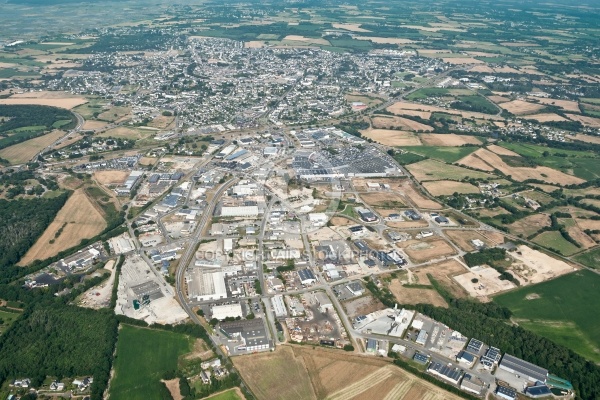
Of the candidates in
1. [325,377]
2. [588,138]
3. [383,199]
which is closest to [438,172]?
[383,199]

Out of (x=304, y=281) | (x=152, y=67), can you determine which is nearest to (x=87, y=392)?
(x=304, y=281)

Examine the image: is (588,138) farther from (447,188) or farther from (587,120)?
(447,188)

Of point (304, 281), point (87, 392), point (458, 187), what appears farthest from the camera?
point (458, 187)

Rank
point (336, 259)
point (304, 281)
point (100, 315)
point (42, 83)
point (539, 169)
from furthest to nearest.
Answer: point (42, 83) → point (539, 169) → point (336, 259) → point (304, 281) → point (100, 315)

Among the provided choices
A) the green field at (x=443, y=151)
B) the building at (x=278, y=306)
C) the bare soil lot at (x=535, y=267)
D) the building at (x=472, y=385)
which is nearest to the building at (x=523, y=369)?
the building at (x=472, y=385)

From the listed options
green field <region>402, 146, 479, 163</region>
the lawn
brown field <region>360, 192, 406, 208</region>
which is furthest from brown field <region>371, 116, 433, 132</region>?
the lawn

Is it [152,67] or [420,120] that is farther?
[152,67]

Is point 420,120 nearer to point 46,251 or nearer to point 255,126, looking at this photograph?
point 255,126
